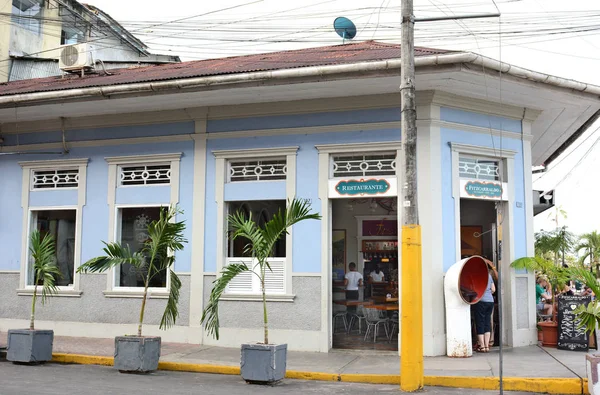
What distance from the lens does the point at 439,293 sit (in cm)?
1108

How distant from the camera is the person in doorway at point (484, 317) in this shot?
1129cm

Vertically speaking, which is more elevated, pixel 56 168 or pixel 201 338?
pixel 56 168

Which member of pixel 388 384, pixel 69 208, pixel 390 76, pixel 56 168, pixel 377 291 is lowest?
pixel 388 384

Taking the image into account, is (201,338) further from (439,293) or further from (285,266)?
(439,293)

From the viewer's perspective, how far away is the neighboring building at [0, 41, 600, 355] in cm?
1127

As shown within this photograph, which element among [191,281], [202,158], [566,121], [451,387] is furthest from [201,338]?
[566,121]

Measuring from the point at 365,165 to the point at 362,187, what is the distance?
44 centimetres

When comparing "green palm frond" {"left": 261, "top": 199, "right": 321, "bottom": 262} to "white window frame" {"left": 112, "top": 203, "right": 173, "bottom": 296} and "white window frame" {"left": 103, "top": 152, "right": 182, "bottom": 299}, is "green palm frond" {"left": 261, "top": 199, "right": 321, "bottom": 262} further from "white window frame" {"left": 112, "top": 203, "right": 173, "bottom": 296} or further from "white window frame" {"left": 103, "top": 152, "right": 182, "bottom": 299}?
"white window frame" {"left": 103, "top": 152, "right": 182, "bottom": 299}

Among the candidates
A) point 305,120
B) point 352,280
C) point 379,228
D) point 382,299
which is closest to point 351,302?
point 352,280

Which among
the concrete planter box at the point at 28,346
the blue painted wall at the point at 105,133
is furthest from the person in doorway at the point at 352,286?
the concrete planter box at the point at 28,346

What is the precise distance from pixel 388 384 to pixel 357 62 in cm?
500

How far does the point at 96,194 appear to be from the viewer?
43.8 ft

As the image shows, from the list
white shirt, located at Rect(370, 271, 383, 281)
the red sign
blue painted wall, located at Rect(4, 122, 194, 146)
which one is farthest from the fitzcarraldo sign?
white shirt, located at Rect(370, 271, 383, 281)

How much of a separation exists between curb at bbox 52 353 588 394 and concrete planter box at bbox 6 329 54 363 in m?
0.68
